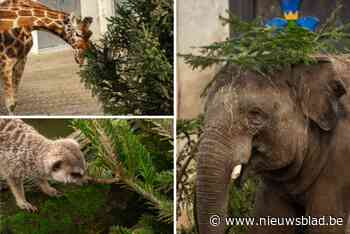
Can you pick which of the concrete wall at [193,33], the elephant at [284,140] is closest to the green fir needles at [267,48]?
the elephant at [284,140]

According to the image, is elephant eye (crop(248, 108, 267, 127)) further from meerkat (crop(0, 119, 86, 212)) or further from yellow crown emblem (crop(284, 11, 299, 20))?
yellow crown emblem (crop(284, 11, 299, 20))

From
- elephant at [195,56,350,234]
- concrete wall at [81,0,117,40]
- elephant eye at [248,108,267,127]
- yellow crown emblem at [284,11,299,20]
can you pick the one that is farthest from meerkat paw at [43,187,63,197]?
yellow crown emblem at [284,11,299,20]

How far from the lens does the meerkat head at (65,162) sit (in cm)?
298

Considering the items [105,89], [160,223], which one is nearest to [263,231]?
[160,223]

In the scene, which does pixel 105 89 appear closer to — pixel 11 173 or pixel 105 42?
pixel 105 42

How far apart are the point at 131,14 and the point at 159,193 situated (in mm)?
688

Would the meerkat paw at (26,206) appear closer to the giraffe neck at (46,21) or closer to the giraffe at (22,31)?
the giraffe at (22,31)

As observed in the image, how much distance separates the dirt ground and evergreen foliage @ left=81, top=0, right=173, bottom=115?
0.05 metres

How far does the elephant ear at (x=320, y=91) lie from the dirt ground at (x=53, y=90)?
864mm

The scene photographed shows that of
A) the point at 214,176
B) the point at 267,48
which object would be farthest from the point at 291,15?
the point at 214,176

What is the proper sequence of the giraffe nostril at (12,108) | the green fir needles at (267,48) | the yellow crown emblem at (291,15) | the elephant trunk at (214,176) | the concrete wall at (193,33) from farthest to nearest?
the concrete wall at (193,33) < the yellow crown emblem at (291,15) < the giraffe nostril at (12,108) < the green fir needles at (267,48) < the elephant trunk at (214,176)

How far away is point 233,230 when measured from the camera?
3.28 m

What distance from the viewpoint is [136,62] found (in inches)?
123

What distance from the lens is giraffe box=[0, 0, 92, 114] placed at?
120 inches
